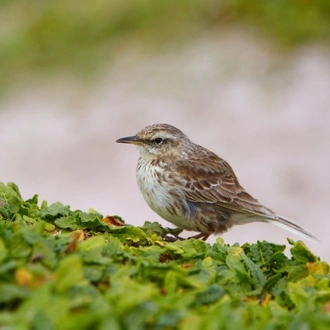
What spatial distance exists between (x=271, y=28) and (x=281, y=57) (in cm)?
102

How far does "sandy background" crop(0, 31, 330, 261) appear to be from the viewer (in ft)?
44.8

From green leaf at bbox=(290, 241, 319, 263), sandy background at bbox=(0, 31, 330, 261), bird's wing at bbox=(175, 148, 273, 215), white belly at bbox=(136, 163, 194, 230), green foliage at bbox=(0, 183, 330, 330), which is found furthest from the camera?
sandy background at bbox=(0, 31, 330, 261)

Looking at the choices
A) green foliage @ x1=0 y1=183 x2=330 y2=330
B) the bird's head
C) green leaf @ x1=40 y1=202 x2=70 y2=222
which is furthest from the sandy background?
green foliage @ x1=0 y1=183 x2=330 y2=330

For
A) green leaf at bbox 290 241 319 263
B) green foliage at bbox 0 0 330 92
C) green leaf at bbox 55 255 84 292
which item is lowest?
green leaf at bbox 55 255 84 292

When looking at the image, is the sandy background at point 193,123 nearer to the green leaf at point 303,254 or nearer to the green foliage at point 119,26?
the green foliage at point 119,26

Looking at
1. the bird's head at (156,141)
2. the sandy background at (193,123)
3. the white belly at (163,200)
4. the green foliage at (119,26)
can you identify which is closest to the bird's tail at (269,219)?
the white belly at (163,200)

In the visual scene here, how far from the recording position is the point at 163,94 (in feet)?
57.1

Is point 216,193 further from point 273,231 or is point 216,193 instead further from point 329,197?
point 329,197

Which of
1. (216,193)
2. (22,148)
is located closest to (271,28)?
(22,148)

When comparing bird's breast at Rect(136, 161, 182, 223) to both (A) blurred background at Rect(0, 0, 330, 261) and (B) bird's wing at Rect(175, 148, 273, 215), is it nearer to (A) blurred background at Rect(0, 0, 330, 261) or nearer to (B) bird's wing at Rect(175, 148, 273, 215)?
(B) bird's wing at Rect(175, 148, 273, 215)

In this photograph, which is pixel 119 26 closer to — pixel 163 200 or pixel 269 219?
pixel 269 219

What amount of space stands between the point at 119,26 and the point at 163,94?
2866 millimetres

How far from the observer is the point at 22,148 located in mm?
15703

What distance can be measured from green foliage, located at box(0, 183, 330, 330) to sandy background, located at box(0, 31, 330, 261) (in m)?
7.25
